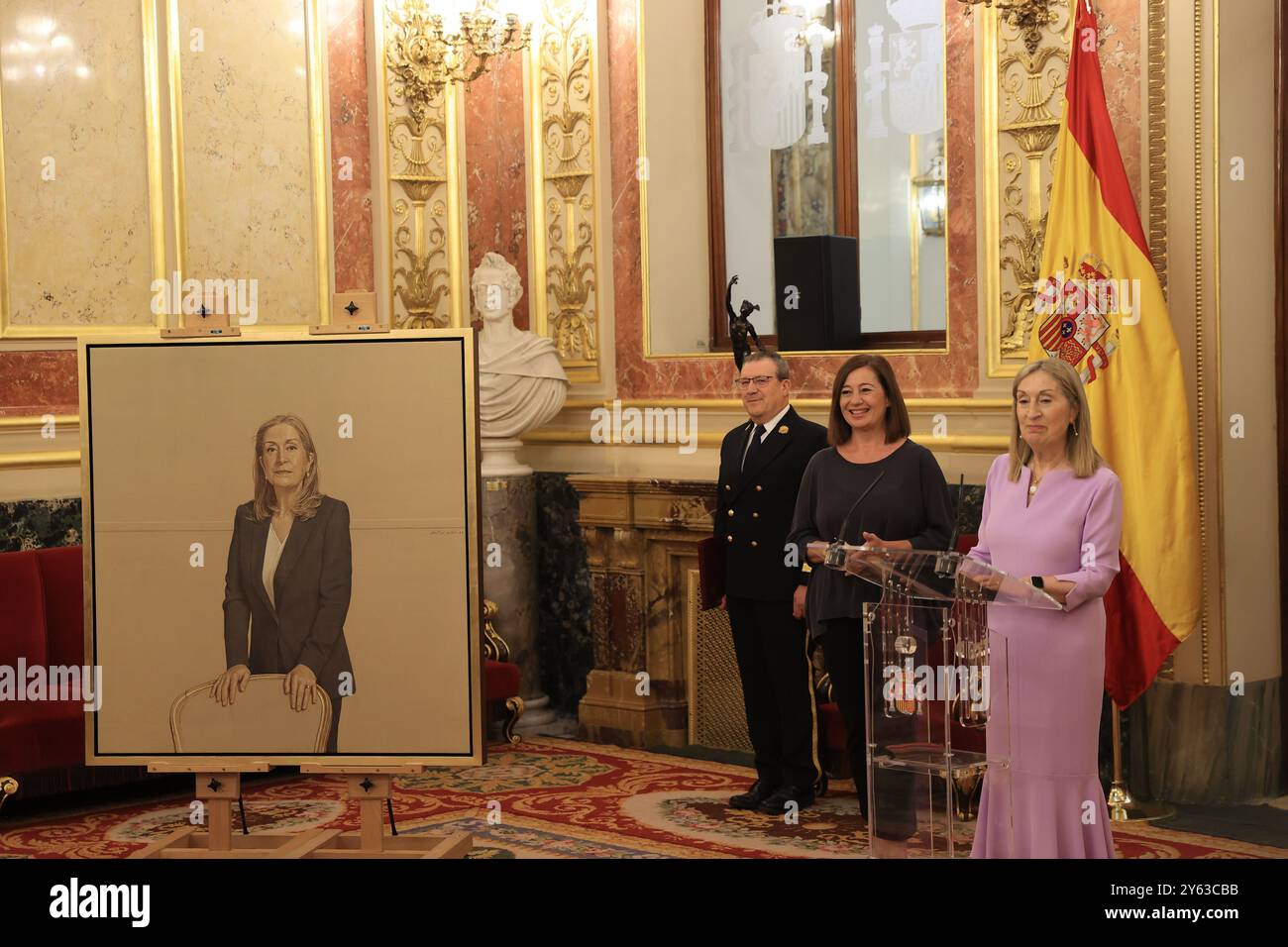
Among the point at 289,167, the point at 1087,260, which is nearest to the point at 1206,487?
the point at 1087,260

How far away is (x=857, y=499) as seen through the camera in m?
5.28

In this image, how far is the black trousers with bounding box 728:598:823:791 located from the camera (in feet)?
19.1

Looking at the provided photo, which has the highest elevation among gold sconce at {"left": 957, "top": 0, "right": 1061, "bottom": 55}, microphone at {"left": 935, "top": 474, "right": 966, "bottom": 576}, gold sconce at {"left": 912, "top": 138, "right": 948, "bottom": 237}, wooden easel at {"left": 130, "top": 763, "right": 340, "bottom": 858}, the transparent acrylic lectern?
gold sconce at {"left": 957, "top": 0, "right": 1061, "bottom": 55}

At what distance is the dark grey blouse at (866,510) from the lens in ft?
17.2

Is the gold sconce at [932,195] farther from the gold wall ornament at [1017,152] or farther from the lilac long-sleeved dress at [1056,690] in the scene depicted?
the lilac long-sleeved dress at [1056,690]

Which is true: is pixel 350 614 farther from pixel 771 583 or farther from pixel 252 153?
pixel 252 153

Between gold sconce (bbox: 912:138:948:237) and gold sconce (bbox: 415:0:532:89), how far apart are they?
197 cm

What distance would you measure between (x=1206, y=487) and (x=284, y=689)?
330 centimetres

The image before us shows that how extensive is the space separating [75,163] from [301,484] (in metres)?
3.18

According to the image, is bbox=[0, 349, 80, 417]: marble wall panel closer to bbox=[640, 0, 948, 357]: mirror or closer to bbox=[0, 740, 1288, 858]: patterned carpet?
bbox=[0, 740, 1288, 858]: patterned carpet

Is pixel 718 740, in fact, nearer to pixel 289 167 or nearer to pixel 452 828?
pixel 452 828

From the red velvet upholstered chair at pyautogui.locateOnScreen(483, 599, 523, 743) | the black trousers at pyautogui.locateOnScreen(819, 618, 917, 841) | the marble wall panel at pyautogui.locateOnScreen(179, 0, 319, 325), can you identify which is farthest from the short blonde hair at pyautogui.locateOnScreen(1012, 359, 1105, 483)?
the marble wall panel at pyautogui.locateOnScreen(179, 0, 319, 325)

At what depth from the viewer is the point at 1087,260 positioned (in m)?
5.72

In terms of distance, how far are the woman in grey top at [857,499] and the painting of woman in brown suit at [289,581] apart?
165cm
